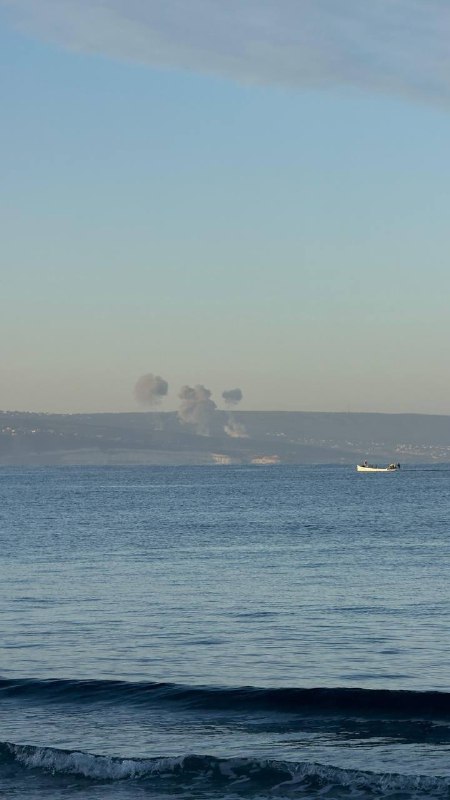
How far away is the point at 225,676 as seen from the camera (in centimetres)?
3294

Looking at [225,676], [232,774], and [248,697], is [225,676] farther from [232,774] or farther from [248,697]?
[232,774]

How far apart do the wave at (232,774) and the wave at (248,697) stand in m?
4.78

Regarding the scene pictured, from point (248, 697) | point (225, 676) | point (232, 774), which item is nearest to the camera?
point (232, 774)

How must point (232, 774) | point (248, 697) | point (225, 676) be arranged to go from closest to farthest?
point (232, 774)
point (248, 697)
point (225, 676)

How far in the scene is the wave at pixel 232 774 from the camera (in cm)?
2320

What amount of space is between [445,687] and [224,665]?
6.73m

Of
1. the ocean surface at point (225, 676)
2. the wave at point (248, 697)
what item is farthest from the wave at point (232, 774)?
the wave at point (248, 697)

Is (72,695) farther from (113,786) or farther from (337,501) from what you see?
(337,501)

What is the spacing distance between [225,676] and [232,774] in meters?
8.56

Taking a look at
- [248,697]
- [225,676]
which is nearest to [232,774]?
[248,697]

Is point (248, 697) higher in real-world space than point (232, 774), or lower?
higher

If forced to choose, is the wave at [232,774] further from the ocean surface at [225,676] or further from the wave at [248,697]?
the wave at [248,697]

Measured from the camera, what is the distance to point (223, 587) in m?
52.9

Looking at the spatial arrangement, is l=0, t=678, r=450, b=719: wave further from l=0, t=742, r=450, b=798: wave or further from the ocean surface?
l=0, t=742, r=450, b=798: wave
